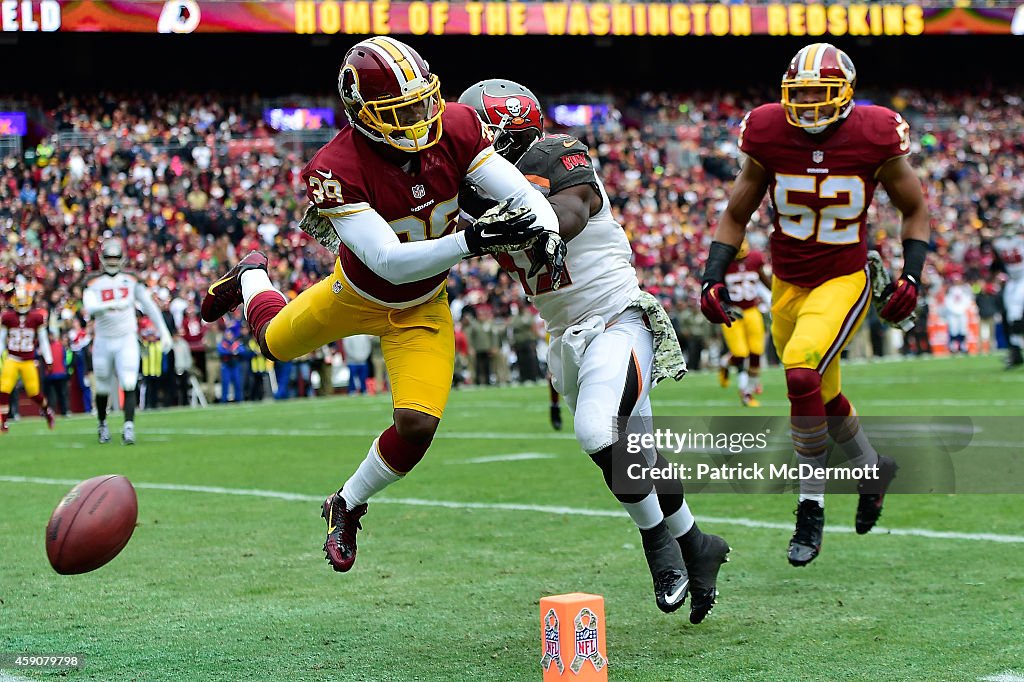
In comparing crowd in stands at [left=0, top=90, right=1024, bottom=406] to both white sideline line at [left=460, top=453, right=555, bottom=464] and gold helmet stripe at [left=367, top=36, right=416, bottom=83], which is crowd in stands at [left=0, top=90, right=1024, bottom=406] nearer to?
white sideline line at [left=460, top=453, right=555, bottom=464]

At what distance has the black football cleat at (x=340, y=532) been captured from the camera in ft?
15.1

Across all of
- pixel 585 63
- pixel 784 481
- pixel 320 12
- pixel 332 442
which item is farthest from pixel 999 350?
pixel 784 481

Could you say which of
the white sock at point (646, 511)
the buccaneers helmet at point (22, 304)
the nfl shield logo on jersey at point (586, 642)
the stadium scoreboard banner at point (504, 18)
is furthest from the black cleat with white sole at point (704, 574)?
the stadium scoreboard banner at point (504, 18)

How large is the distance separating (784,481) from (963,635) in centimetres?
350

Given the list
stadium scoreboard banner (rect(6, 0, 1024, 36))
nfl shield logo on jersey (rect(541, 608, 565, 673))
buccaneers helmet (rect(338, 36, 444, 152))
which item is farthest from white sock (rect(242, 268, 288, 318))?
stadium scoreboard banner (rect(6, 0, 1024, 36))

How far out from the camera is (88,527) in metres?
3.93

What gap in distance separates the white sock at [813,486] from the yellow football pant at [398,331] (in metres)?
1.55

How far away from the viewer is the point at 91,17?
26.1 meters

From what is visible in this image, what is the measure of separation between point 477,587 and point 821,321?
1.81 m

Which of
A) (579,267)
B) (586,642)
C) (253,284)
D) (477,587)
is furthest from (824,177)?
(586,642)

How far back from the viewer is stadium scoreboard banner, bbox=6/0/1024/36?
26125 mm

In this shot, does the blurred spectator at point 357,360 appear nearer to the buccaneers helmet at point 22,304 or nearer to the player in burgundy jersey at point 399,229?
the buccaneers helmet at point 22,304

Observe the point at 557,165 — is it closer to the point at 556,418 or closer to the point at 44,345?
the point at 556,418

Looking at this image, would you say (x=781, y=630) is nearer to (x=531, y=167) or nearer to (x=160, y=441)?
(x=531, y=167)
